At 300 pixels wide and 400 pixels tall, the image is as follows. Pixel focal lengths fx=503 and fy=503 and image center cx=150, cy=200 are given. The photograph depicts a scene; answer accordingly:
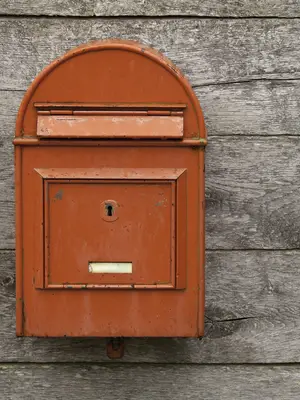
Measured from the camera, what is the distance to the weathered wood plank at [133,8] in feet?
4.93

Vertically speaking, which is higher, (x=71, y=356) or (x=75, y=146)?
(x=75, y=146)

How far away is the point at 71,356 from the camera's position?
1572mm

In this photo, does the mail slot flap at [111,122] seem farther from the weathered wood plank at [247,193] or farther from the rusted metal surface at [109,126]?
the weathered wood plank at [247,193]

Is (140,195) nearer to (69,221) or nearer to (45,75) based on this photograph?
(69,221)

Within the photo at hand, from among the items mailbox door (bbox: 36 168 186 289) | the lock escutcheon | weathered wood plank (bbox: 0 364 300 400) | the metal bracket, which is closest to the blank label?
mailbox door (bbox: 36 168 186 289)

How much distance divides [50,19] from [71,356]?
1.03 metres

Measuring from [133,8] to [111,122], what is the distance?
1.55 feet

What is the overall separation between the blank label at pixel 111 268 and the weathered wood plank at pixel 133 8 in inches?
29.9

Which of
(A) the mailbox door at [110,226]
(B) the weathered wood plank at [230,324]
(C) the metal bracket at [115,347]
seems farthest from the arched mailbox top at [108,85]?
(C) the metal bracket at [115,347]

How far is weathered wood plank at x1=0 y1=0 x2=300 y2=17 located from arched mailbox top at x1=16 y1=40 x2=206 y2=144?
1.04ft

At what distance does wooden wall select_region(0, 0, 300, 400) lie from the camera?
1.51 metres

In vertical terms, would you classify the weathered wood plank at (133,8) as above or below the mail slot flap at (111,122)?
above

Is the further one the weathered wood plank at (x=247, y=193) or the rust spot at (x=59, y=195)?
the weathered wood plank at (x=247, y=193)

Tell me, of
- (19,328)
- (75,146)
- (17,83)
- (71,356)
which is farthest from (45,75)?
(71,356)
